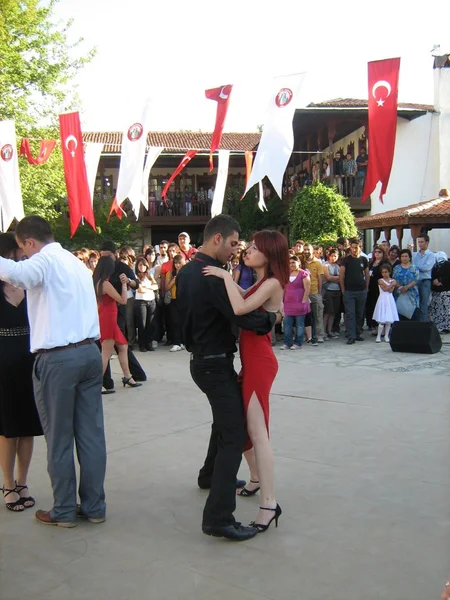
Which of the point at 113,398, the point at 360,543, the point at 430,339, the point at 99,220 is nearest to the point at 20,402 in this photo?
the point at 360,543

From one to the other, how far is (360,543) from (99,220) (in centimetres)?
2340

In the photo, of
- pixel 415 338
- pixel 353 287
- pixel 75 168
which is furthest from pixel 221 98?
pixel 415 338

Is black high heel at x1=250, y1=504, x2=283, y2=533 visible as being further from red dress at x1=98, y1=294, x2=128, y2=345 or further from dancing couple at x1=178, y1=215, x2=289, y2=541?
red dress at x1=98, y1=294, x2=128, y2=345

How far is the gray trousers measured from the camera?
366 centimetres

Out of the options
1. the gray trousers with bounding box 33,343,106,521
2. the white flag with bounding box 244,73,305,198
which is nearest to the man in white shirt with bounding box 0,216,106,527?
the gray trousers with bounding box 33,343,106,521

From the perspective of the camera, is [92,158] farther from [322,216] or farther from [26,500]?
[26,500]

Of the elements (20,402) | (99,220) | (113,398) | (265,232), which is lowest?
(113,398)

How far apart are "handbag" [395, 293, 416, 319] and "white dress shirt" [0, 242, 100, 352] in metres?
8.38

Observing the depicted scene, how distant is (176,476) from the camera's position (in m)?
4.52

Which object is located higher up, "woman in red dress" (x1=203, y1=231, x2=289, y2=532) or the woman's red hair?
the woman's red hair

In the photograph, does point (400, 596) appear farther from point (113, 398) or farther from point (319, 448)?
point (113, 398)

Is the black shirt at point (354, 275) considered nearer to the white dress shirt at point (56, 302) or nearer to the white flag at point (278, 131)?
the white flag at point (278, 131)

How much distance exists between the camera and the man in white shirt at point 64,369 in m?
3.65

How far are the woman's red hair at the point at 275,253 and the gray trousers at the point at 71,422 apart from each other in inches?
46.3
